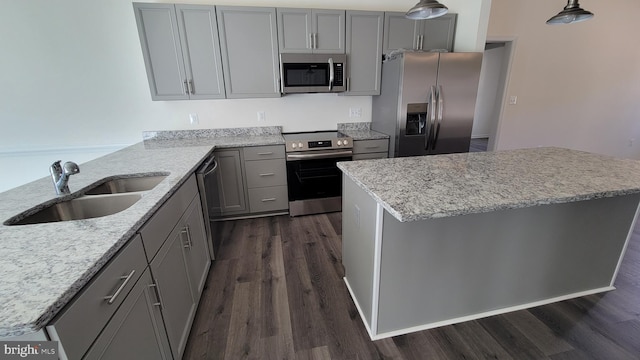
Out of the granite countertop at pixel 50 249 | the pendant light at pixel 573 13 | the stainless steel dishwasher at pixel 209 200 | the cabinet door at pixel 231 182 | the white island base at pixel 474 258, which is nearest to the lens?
the granite countertop at pixel 50 249

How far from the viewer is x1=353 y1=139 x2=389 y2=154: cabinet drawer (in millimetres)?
3064

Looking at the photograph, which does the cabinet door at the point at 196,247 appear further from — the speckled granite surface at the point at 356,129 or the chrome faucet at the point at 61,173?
the speckled granite surface at the point at 356,129

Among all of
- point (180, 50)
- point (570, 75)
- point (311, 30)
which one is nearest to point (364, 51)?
point (311, 30)

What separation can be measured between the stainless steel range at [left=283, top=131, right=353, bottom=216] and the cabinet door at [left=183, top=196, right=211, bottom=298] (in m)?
1.14

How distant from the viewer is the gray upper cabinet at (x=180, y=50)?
256cm

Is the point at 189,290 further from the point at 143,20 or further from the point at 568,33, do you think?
the point at 568,33

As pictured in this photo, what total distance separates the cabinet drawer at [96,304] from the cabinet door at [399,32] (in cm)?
309

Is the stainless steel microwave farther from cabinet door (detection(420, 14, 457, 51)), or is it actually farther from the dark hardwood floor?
the dark hardwood floor

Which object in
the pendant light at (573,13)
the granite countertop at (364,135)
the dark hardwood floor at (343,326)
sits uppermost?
the pendant light at (573,13)

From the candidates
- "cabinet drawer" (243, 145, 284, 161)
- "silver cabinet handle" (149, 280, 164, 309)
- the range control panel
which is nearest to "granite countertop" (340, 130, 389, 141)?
the range control panel

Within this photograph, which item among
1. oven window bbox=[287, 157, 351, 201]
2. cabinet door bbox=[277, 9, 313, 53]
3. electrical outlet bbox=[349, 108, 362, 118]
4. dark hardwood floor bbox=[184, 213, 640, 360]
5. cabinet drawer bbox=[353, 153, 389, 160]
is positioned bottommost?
dark hardwood floor bbox=[184, 213, 640, 360]

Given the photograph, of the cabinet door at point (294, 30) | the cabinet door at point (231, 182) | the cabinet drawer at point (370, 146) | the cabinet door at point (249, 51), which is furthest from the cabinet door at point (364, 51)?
the cabinet door at point (231, 182)

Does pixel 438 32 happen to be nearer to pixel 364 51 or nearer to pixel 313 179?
pixel 364 51

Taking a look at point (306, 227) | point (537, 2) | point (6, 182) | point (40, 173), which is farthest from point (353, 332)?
point (537, 2)
